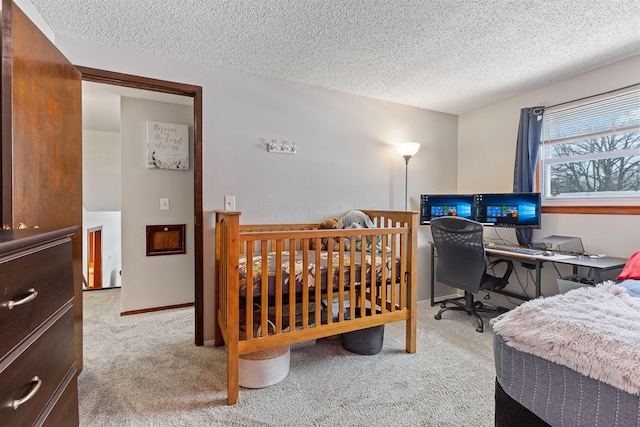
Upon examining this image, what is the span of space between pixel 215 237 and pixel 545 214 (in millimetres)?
2892

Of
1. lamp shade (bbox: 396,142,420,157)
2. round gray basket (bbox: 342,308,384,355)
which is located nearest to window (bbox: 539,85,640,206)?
lamp shade (bbox: 396,142,420,157)

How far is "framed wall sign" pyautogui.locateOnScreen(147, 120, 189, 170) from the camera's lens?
2.97m

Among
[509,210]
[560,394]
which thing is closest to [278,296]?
[560,394]

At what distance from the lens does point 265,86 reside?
8.20ft

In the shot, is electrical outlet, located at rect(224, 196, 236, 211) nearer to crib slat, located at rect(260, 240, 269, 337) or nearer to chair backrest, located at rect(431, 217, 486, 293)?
crib slat, located at rect(260, 240, 269, 337)

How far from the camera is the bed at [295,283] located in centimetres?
166

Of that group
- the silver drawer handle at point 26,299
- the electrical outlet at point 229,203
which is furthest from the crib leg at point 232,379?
the electrical outlet at point 229,203

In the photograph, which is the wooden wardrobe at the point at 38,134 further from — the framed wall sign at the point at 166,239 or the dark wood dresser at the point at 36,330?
the framed wall sign at the point at 166,239

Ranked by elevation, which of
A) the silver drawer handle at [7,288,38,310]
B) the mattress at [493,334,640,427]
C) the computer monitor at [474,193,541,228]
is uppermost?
the computer monitor at [474,193,541,228]

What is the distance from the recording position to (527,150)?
2746 mm

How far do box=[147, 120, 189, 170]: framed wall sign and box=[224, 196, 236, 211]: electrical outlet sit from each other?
3.43ft

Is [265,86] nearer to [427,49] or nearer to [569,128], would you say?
[427,49]

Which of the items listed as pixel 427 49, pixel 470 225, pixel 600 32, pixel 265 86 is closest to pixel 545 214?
pixel 470 225

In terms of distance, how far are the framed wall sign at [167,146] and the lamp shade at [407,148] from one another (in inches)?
85.3
